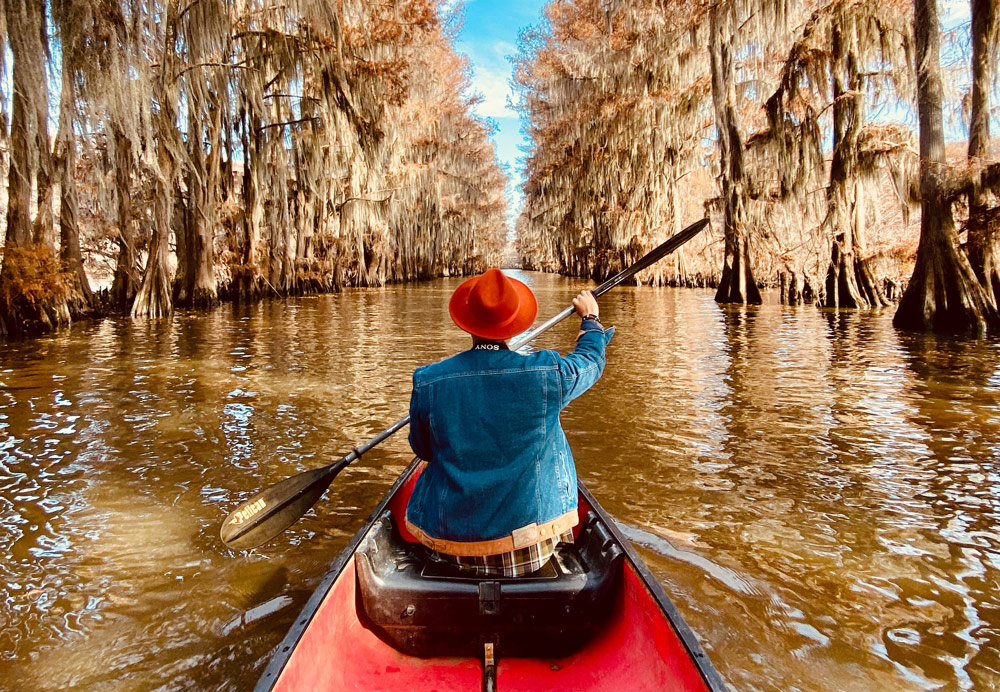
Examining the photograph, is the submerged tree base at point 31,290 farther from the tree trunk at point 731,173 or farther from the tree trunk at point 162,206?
the tree trunk at point 731,173

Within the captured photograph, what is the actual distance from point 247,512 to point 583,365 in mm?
2019

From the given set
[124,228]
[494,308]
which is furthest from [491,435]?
[124,228]

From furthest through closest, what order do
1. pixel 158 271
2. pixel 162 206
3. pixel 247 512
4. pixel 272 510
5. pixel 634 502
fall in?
pixel 162 206 → pixel 158 271 → pixel 634 502 → pixel 272 510 → pixel 247 512

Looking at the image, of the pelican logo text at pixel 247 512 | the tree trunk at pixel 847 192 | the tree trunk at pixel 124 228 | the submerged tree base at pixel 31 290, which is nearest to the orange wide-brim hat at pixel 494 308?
the pelican logo text at pixel 247 512

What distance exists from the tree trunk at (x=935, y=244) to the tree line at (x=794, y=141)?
24 mm

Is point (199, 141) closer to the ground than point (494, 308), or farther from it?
farther from it

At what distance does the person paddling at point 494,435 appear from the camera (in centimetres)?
234

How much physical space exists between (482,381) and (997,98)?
37.3 ft

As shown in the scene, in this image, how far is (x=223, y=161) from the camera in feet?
64.6

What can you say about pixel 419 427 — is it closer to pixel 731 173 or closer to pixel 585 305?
pixel 585 305

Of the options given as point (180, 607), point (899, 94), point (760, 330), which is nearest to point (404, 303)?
point (760, 330)

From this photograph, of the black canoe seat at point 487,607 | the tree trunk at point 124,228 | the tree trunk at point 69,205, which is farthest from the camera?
the tree trunk at point 124,228

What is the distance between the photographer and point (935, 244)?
35.5 ft

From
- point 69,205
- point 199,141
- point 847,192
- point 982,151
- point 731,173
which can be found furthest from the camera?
point 731,173
